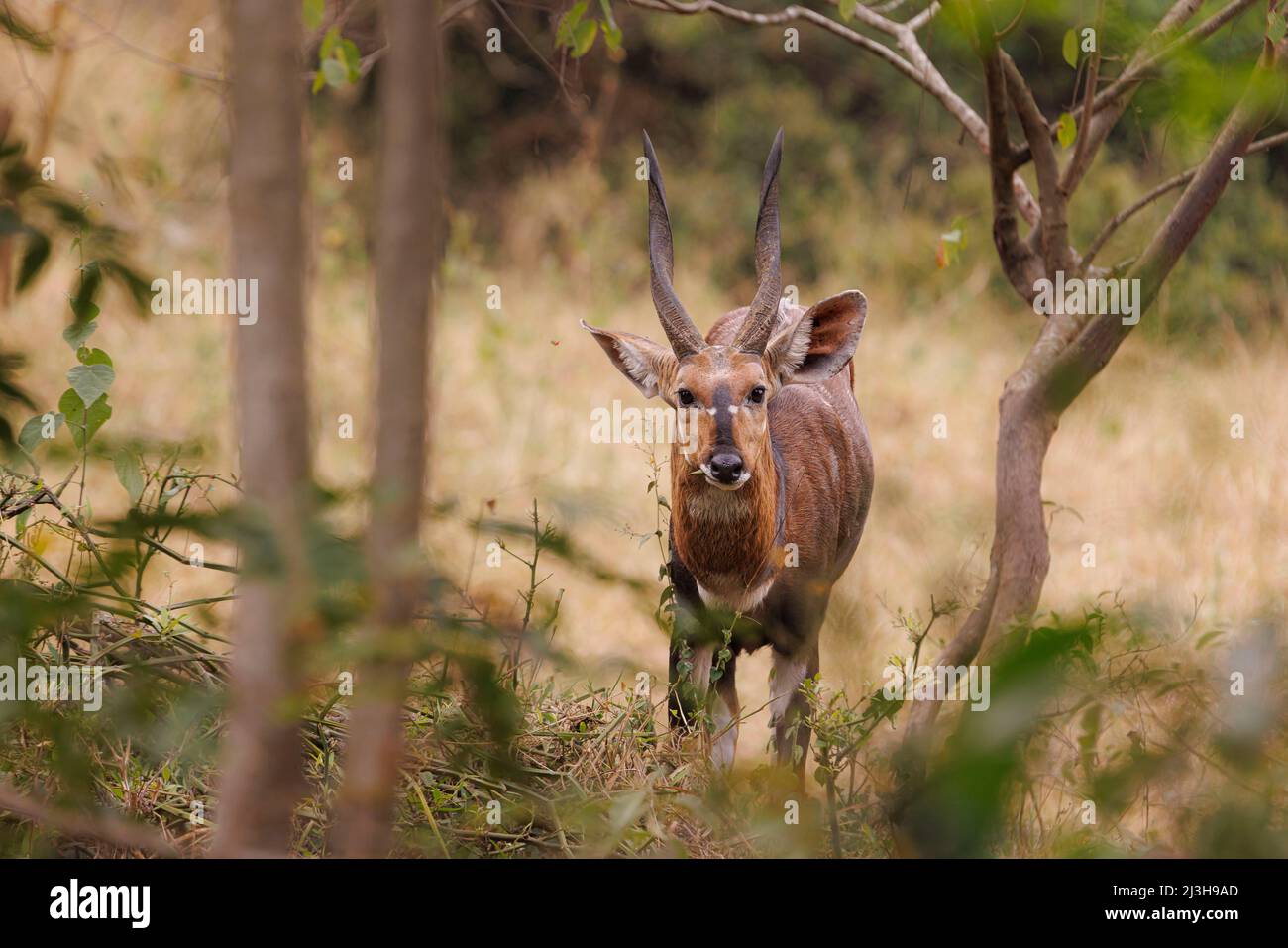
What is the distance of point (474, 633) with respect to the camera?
131 cm

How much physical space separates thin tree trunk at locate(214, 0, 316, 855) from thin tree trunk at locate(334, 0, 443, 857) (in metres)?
0.07

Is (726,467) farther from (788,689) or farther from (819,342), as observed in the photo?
(788,689)

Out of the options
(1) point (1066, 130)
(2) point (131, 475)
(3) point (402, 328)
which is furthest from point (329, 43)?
(3) point (402, 328)

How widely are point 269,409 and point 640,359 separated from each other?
3895 millimetres

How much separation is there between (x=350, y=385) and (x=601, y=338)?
499 centimetres

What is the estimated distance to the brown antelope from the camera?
463 centimetres

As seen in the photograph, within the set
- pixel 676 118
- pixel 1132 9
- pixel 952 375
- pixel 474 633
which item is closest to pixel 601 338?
pixel 1132 9

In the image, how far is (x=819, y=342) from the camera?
5090 mm

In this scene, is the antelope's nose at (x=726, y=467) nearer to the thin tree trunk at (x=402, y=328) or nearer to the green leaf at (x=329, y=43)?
the green leaf at (x=329, y=43)

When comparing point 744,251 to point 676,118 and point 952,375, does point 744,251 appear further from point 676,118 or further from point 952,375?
point 952,375

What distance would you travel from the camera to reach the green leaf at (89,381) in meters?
2.88

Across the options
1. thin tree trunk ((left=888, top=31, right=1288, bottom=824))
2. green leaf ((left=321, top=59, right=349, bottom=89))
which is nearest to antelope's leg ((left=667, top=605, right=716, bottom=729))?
thin tree trunk ((left=888, top=31, right=1288, bottom=824))

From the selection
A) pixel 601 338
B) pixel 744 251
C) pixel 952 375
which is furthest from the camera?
pixel 744 251
